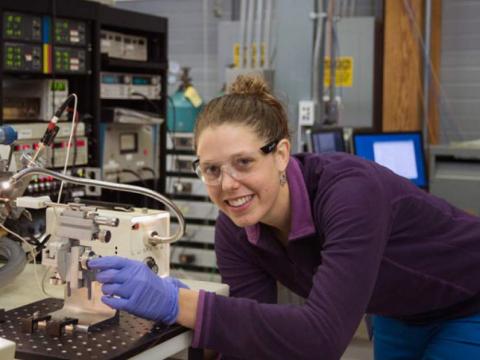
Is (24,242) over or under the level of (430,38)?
under

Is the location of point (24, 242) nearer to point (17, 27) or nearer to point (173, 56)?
point (17, 27)

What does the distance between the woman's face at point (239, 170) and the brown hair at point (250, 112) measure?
0.02 metres

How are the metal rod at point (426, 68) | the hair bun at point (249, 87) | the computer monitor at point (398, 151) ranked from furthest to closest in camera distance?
1. the metal rod at point (426, 68)
2. the computer monitor at point (398, 151)
3. the hair bun at point (249, 87)

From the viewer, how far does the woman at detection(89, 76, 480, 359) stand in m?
1.27

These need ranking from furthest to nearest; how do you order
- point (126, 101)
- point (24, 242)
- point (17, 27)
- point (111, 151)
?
point (126, 101) → point (111, 151) → point (17, 27) → point (24, 242)

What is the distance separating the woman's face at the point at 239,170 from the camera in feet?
4.38

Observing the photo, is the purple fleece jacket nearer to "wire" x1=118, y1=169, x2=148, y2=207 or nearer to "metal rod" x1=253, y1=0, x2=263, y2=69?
"wire" x1=118, y1=169, x2=148, y2=207

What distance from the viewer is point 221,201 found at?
1.38 metres

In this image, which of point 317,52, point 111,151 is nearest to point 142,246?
point 111,151

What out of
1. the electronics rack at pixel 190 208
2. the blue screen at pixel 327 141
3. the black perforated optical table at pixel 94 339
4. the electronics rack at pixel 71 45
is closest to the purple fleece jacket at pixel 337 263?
the black perforated optical table at pixel 94 339

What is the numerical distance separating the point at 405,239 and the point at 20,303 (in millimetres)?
842

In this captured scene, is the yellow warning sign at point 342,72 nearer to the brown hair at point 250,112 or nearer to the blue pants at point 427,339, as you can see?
the blue pants at point 427,339

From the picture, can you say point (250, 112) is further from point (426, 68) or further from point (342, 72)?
point (426, 68)

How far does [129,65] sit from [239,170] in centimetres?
193
